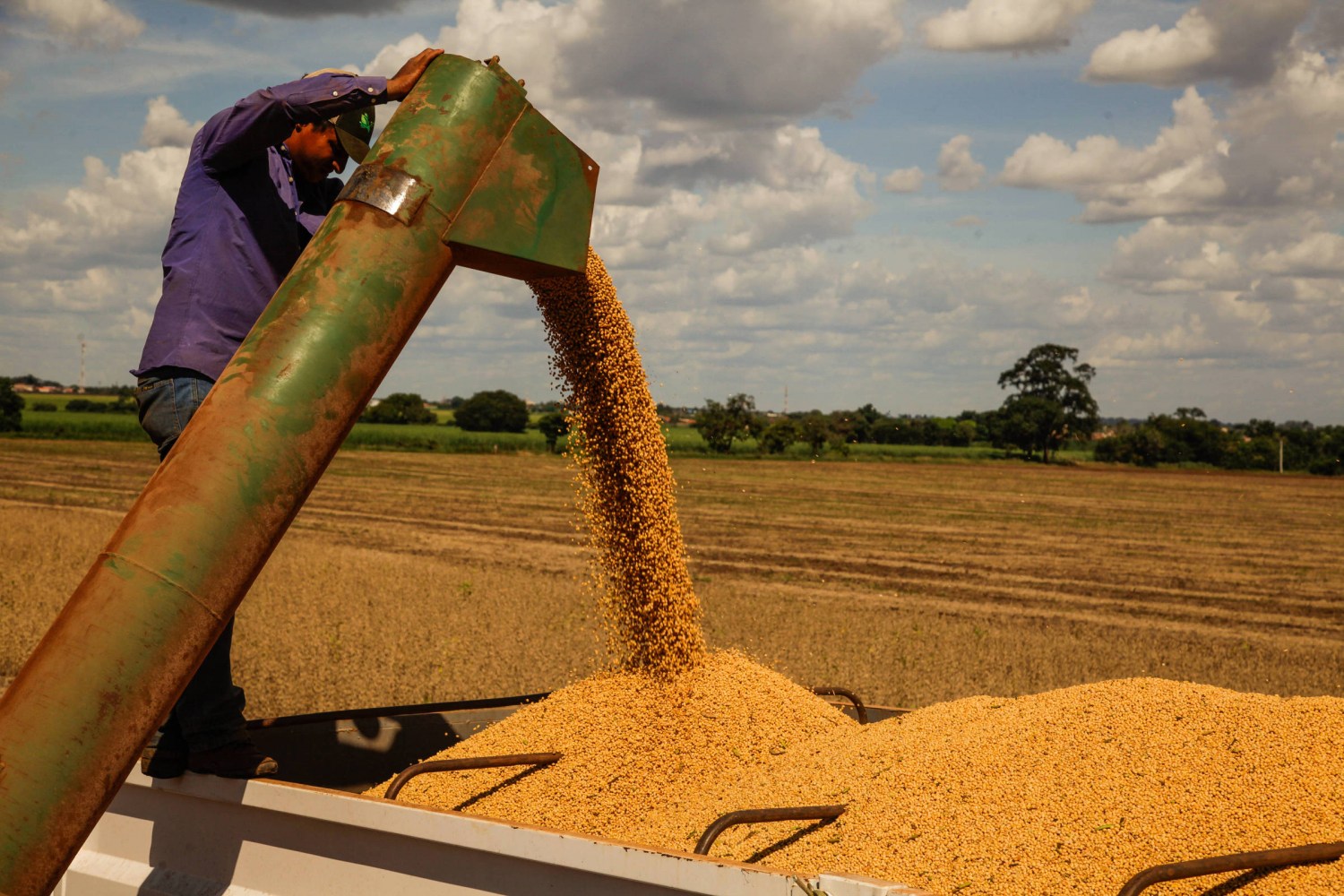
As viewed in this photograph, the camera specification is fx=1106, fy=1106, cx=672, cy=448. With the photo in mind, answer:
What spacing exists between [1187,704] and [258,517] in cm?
266

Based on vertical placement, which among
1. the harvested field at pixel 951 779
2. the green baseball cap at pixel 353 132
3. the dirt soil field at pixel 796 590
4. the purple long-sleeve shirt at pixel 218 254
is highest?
the green baseball cap at pixel 353 132

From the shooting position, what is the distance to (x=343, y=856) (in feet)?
8.32

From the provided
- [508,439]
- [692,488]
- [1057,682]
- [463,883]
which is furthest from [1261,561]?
[508,439]

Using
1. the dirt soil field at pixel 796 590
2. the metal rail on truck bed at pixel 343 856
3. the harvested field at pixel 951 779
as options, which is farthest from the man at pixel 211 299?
Result: the dirt soil field at pixel 796 590

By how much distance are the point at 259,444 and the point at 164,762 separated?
129cm

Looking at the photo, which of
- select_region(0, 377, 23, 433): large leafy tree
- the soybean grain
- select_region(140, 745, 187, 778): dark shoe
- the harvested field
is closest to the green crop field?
select_region(0, 377, 23, 433): large leafy tree

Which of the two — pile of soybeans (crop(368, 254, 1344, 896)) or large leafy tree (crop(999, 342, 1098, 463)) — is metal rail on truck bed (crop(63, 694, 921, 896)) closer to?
pile of soybeans (crop(368, 254, 1344, 896))

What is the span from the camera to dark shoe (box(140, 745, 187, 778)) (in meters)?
2.92

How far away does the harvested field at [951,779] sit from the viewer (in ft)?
8.59

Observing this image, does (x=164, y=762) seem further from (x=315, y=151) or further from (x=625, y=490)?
(x=625, y=490)

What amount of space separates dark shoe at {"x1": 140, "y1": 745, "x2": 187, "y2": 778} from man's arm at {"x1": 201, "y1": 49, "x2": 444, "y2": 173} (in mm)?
1560

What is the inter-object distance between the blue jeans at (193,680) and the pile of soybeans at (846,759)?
0.75 meters

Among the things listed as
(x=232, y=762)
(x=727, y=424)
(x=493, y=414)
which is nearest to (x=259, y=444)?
(x=232, y=762)

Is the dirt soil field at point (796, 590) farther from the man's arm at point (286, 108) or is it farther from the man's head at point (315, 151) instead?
the man's arm at point (286, 108)
